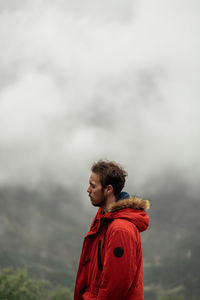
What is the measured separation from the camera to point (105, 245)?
14.3 ft

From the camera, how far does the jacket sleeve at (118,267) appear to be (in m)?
3.96

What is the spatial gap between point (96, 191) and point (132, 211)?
1.98ft

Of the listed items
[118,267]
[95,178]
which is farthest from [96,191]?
[118,267]

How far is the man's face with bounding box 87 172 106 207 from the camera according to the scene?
4820 mm

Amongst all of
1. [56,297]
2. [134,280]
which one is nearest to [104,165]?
[134,280]

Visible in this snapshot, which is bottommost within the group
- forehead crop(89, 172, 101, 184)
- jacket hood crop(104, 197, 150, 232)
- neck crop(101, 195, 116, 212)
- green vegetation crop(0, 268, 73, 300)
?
jacket hood crop(104, 197, 150, 232)

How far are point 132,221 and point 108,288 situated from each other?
2.99ft

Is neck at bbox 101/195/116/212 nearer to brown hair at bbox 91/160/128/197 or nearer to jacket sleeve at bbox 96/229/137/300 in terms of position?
brown hair at bbox 91/160/128/197

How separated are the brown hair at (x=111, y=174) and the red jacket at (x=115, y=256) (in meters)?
0.31

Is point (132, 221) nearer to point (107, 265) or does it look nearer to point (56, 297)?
point (107, 265)

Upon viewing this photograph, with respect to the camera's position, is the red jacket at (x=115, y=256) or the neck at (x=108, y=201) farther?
the neck at (x=108, y=201)

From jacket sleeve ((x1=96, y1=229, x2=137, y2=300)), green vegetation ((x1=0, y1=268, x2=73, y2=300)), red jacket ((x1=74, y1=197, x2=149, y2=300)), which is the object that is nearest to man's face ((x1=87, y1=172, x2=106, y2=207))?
red jacket ((x1=74, y1=197, x2=149, y2=300))

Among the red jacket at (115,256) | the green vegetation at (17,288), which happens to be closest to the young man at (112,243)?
the red jacket at (115,256)

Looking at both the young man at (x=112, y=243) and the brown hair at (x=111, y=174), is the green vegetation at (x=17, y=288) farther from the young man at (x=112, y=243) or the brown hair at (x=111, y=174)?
the brown hair at (x=111, y=174)
